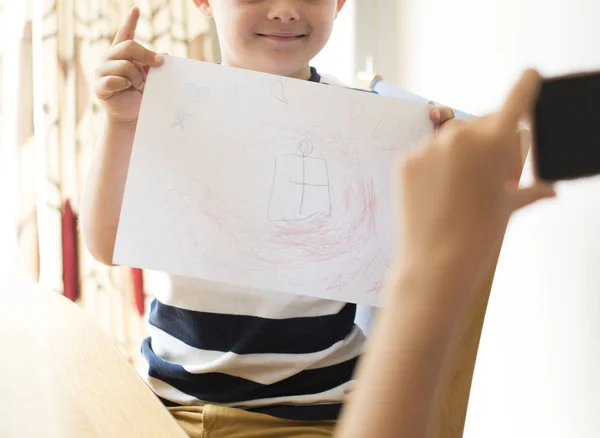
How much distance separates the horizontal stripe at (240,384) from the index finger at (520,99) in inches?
20.7

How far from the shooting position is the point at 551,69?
0.88 metres

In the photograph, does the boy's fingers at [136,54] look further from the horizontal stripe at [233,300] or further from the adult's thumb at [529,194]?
the adult's thumb at [529,194]

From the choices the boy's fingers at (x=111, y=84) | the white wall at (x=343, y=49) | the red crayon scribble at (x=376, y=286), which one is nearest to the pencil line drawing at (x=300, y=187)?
the red crayon scribble at (x=376, y=286)

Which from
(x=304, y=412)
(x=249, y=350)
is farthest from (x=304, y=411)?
(x=249, y=350)

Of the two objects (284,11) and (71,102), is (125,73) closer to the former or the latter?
(284,11)

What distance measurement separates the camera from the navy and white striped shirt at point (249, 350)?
83cm

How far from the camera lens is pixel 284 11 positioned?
2.91 ft

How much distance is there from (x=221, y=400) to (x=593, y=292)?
0.48m

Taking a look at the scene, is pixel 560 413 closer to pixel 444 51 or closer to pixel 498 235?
pixel 498 235

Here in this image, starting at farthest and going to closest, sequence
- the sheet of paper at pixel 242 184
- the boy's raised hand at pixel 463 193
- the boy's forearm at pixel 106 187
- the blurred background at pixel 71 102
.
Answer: the blurred background at pixel 71 102
the boy's forearm at pixel 106 187
the sheet of paper at pixel 242 184
the boy's raised hand at pixel 463 193

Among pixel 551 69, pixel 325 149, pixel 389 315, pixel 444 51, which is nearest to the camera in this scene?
pixel 389 315

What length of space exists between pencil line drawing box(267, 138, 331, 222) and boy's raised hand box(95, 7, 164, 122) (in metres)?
0.19

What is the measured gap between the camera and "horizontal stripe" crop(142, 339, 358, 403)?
0.83 meters

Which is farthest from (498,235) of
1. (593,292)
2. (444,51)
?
(444,51)
